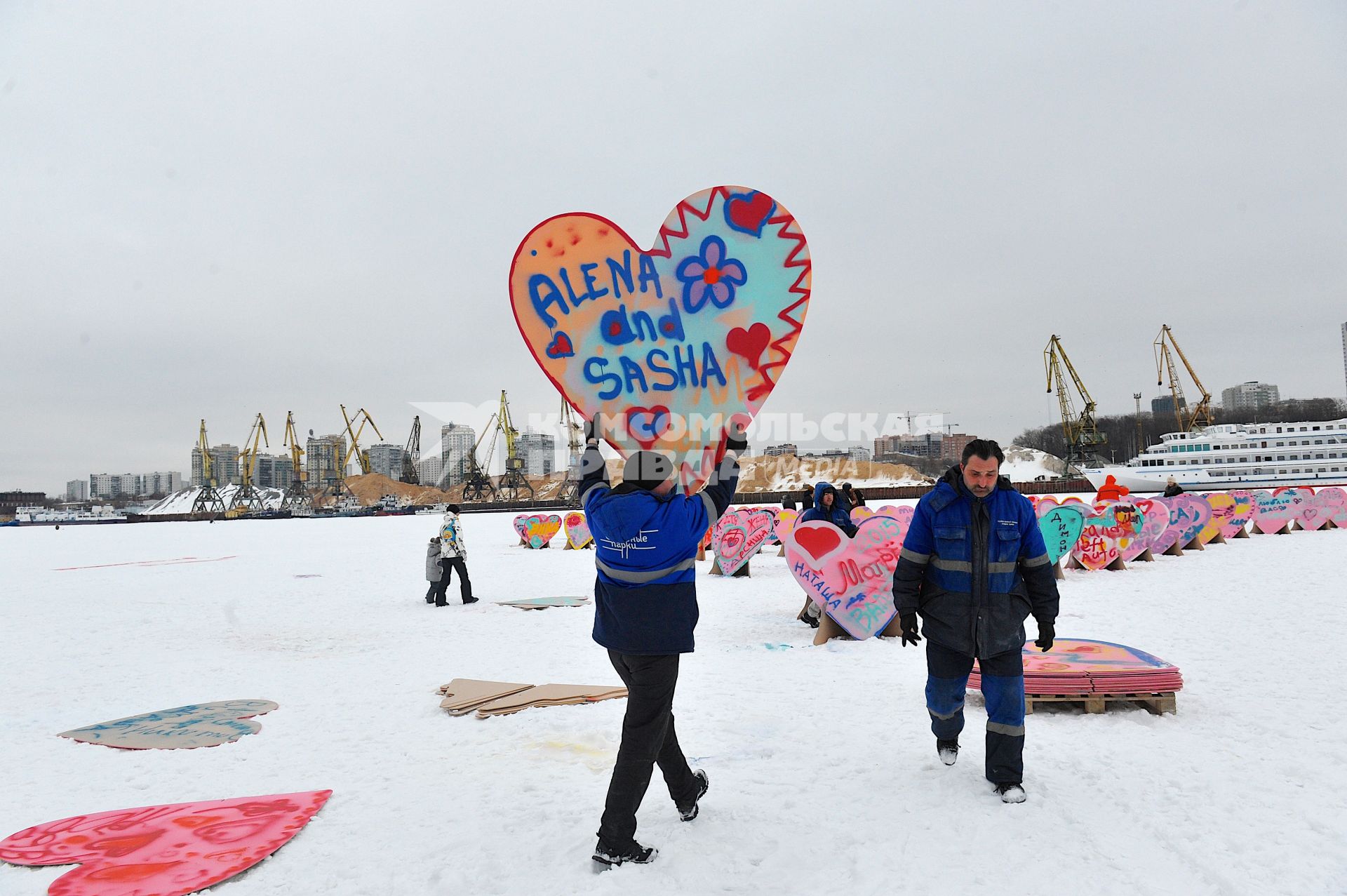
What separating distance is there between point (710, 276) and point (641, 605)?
4.85ft

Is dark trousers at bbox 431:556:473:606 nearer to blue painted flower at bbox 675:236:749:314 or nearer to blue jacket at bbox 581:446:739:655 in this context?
blue painted flower at bbox 675:236:749:314

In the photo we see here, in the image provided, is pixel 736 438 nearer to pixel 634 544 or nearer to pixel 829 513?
pixel 634 544

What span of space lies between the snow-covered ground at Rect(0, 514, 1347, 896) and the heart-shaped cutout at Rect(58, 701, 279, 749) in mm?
139

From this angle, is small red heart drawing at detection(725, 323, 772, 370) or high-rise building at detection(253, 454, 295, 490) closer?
small red heart drawing at detection(725, 323, 772, 370)

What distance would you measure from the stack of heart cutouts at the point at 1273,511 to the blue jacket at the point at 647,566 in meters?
19.0

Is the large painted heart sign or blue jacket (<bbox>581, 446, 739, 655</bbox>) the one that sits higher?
the large painted heart sign

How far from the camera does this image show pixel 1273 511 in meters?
17.0

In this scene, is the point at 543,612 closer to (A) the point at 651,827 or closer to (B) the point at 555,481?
(A) the point at 651,827

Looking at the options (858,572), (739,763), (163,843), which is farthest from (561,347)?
(858,572)

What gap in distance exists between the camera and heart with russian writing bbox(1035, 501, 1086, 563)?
11.3 metres

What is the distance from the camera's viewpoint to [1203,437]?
51.5 m

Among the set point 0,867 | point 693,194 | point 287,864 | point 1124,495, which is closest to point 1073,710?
point 693,194

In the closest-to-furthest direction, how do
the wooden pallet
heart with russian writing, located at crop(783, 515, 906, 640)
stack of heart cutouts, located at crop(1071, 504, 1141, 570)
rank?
the wooden pallet → heart with russian writing, located at crop(783, 515, 906, 640) → stack of heart cutouts, located at crop(1071, 504, 1141, 570)

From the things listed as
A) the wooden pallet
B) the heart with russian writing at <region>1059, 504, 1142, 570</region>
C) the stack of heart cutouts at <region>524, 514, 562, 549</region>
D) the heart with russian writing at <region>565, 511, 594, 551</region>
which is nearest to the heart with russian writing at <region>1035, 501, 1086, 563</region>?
the heart with russian writing at <region>1059, 504, 1142, 570</region>
